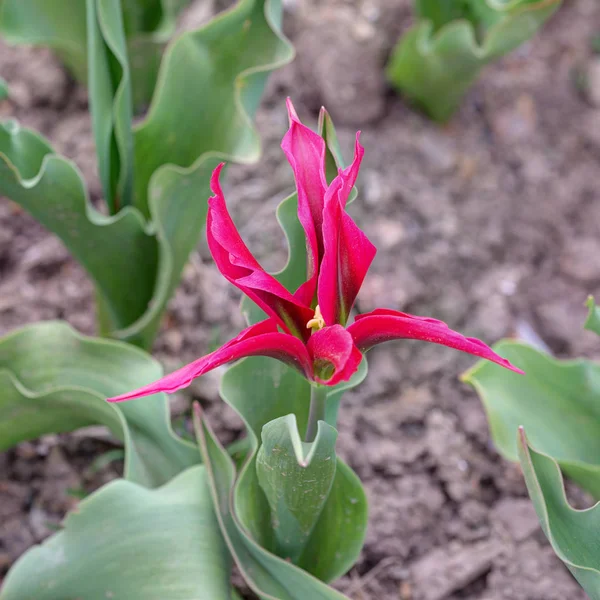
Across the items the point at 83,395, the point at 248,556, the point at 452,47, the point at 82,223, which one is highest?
the point at 452,47

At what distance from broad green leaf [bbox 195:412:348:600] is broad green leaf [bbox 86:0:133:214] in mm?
559

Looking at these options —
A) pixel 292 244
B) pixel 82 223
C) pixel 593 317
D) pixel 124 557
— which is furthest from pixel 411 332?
pixel 82 223

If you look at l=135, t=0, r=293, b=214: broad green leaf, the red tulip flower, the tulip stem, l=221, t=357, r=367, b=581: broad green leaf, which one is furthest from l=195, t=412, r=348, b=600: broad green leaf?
l=135, t=0, r=293, b=214: broad green leaf

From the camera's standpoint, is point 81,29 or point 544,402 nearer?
point 544,402

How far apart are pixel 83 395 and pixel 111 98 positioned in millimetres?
589

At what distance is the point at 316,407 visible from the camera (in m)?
0.94

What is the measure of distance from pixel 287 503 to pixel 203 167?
2.11 ft

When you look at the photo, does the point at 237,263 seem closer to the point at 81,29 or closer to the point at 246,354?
the point at 246,354

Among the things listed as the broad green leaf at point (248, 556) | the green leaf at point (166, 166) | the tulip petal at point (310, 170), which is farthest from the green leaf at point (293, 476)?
the green leaf at point (166, 166)

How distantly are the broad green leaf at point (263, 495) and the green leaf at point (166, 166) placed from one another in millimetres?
404

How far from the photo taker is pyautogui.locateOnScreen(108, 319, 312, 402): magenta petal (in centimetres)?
71

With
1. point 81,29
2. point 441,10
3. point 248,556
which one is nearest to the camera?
point 248,556

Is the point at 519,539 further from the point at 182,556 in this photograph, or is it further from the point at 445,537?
the point at 182,556

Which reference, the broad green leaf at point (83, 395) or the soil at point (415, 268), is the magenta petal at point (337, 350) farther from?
the soil at point (415, 268)
